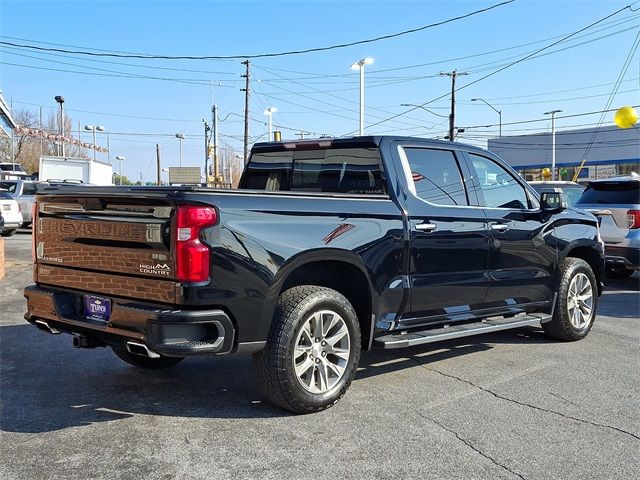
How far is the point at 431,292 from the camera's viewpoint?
4.95 meters

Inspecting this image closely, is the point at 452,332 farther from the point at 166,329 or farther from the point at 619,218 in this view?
the point at 619,218

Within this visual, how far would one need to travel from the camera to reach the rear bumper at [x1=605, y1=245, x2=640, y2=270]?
9406 mm

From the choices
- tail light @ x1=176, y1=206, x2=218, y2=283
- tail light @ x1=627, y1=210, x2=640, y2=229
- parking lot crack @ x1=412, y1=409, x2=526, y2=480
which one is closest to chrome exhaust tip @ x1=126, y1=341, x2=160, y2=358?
tail light @ x1=176, y1=206, x2=218, y2=283

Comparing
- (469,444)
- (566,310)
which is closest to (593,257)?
(566,310)

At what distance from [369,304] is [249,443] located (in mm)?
1424

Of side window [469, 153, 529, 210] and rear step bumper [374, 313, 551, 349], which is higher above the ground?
side window [469, 153, 529, 210]

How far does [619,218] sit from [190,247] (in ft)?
27.1

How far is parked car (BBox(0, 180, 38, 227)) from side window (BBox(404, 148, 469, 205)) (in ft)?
54.2

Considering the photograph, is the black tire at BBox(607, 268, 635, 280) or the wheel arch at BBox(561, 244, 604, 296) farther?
the black tire at BBox(607, 268, 635, 280)

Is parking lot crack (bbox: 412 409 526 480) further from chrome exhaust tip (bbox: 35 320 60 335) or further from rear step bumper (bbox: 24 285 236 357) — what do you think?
chrome exhaust tip (bbox: 35 320 60 335)

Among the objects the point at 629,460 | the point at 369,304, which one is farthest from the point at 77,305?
the point at 629,460

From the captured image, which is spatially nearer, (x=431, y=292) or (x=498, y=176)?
(x=431, y=292)

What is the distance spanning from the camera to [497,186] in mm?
5844

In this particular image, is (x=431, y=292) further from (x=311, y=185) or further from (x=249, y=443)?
(x=249, y=443)
